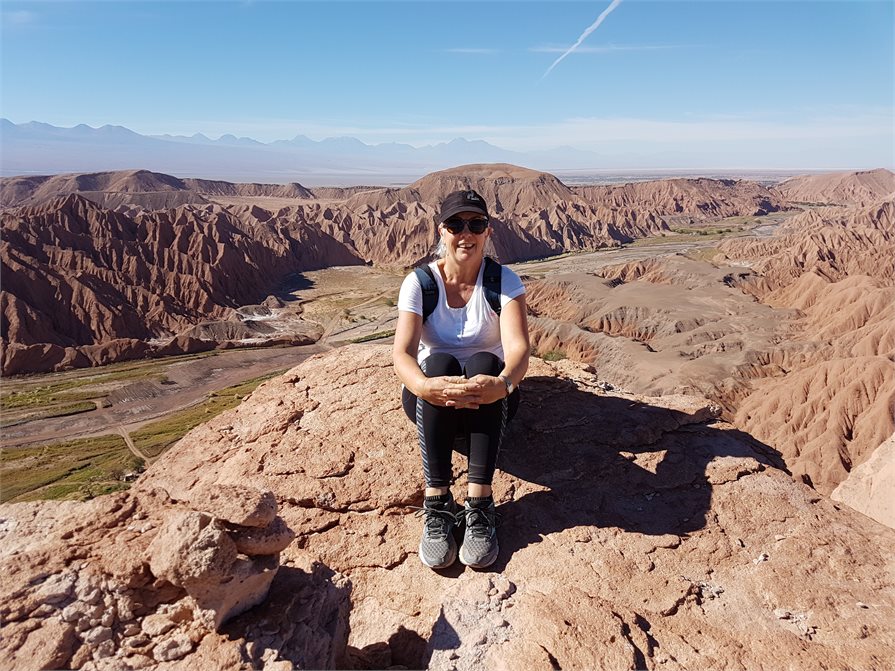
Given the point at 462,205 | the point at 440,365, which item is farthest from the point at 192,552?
the point at 462,205

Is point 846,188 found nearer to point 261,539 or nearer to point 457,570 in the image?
point 457,570

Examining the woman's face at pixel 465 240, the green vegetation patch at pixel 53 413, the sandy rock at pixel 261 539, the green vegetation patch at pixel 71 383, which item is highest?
the woman's face at pixel 465 240

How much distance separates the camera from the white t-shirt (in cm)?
371

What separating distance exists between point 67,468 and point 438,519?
26.5 m

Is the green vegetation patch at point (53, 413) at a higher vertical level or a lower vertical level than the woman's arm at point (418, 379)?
lower

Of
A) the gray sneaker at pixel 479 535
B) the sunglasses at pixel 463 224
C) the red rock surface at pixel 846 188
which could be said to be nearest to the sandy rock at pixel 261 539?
the gray sneaker at pixel 479 535

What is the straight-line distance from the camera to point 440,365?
3479 mm

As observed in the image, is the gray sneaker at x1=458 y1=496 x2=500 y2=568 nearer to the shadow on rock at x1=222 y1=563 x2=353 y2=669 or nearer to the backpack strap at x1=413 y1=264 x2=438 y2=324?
the shadow on rock at x1=222 y1=563 x2=353 y2=669

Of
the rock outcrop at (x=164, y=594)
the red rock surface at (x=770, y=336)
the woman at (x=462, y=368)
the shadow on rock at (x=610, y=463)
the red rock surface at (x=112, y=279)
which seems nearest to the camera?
the rock outcrop at (x=164, y=594)

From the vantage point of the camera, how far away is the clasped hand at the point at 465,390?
313 centimetres

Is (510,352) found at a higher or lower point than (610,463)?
higher

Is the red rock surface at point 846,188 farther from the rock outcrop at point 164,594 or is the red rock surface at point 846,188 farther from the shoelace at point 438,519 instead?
the rock outcrop at point 164,594

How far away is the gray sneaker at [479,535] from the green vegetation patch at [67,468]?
791 inches

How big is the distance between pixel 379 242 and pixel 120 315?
144 ft
